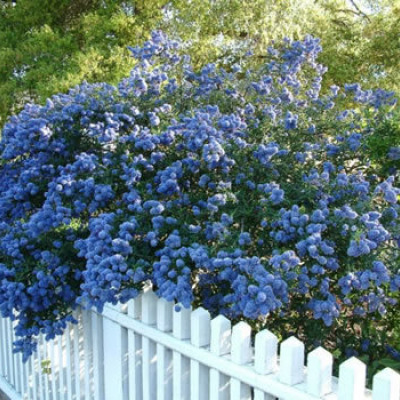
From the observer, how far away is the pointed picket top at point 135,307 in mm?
2748

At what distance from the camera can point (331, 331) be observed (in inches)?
119

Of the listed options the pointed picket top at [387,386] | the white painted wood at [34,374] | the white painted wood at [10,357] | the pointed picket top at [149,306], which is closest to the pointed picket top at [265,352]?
the pointed picket top at [387,386]

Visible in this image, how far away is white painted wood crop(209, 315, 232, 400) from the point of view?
2.26 metres

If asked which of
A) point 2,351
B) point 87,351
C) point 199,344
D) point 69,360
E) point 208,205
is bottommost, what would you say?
point 2,351

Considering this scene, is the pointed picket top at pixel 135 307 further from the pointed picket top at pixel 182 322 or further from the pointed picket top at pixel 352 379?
the pointed picket top at pixel 352 379

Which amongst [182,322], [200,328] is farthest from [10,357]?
[200,328]

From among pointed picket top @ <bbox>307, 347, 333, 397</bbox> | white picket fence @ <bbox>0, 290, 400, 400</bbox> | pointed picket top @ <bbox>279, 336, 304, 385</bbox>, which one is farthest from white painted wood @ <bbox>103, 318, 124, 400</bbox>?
pointed picket top @ <bbox>307, 347, 333, 397</bbox>

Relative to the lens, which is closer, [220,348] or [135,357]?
[220,348]

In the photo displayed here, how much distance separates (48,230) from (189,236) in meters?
0.87

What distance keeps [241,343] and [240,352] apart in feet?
0.13

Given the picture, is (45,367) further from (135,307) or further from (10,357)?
(135,307)

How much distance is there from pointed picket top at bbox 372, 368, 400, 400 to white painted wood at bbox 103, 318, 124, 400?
4.88 ft

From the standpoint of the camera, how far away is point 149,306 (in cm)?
265

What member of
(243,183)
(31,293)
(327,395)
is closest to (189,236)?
(243,183)
